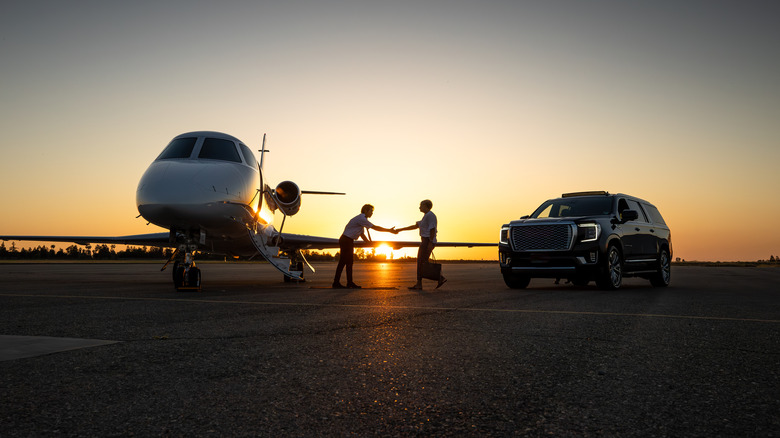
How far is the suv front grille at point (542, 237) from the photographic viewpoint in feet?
39.7

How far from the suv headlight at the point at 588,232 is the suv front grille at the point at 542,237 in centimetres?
22

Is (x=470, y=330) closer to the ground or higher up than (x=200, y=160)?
closer to the ground

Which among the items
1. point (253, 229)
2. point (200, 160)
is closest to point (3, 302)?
point (200, 160)

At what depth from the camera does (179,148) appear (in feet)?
39.5

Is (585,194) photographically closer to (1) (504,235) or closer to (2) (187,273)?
(1) (504,235)

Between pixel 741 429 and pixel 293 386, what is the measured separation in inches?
85.3

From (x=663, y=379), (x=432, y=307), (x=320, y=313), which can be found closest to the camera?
(x=663, y=379)

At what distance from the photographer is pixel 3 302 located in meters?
8.36

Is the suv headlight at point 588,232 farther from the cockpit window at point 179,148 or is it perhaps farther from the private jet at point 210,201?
the cockpit window at point 179,148

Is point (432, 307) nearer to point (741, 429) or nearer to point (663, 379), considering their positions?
point (663, 379)

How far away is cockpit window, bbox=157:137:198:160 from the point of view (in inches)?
465

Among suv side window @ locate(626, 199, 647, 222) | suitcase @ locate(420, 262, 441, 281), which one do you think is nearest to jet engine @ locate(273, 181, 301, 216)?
suitcase @ locate(420, 262, 441, 281)

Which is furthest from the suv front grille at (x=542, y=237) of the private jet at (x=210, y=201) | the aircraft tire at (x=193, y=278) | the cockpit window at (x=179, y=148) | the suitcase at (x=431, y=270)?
the cockpit window at (x=179, y=148)

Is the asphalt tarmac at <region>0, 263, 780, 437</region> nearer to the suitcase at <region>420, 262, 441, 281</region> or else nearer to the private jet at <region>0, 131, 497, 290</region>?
the private jet at <region>0, 131, 497, 290</region>
